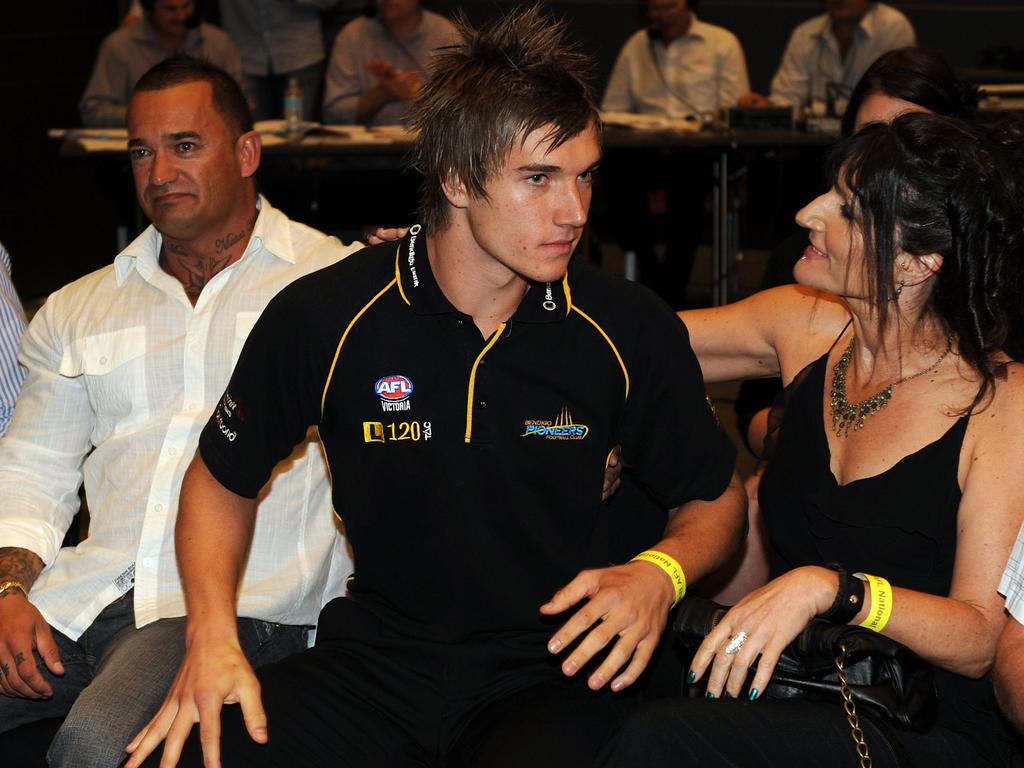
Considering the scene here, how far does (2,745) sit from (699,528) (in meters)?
1.30

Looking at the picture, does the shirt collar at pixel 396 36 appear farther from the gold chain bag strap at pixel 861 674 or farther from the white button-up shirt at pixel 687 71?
the gold chain bag strap at pixel 861 674

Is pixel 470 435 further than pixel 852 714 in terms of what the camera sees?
Yes

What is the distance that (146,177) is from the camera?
255cm

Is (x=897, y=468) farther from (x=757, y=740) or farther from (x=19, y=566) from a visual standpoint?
(x=19, y=566)

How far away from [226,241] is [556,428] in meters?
0.94

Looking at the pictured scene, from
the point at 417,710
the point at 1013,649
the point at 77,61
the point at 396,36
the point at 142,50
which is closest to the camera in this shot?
the point at 1013,649

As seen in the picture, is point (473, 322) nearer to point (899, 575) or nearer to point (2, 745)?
point (899, 575)

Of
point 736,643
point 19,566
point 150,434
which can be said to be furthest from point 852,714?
point 19,566

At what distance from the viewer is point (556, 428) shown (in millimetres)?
1997

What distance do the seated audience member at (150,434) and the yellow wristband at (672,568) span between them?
2.56 ft

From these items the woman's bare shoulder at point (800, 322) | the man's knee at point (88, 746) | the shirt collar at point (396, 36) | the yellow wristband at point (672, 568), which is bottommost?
the man's knee at point (88, 746)

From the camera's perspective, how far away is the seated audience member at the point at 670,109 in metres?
6.09

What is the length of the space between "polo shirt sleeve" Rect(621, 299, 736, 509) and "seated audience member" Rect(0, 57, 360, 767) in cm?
69

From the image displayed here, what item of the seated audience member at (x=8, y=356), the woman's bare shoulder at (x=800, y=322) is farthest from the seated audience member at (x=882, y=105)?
the seated audience member at (x=8, y=356)
